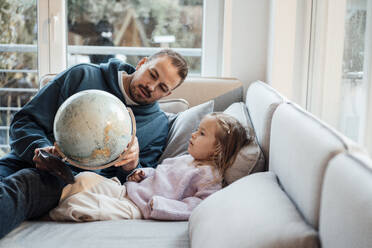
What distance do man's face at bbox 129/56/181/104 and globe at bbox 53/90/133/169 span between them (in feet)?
1.64

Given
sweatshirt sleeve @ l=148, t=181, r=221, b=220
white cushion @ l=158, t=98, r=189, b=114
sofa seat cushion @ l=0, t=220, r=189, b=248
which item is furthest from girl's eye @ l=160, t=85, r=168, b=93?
sofa seat cushion @ l=0, t=220, r=189, b=248

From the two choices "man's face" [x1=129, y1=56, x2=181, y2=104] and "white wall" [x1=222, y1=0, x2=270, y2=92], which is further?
"white wall" [x1=222, y1=0, x2=270, y2=92]

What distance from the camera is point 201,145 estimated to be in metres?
1.83

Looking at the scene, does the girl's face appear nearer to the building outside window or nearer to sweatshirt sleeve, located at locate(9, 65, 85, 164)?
sweatshirt sleeve, located at locate(9, 65, 85, 164)

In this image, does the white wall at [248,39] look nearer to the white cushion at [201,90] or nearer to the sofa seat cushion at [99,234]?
the white cushion at [201,90]

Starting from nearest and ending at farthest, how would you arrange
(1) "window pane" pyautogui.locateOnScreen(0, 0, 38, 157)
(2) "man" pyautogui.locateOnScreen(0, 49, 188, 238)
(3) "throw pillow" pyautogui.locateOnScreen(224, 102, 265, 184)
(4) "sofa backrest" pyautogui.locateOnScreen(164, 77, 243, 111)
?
(2) "man" pyautogui.locateOnScreen(0, 49, 188, 238)
(3) "throw pillow" pyautogui.locateOnScreen(224, 102, 265, 184)
(4) "sofa backrest" pyautogui.locateOnScreen(164, 77, 243, 111)
(1) "window pane" pyautogui.locateOnScreen(0, 0, 38, 157)

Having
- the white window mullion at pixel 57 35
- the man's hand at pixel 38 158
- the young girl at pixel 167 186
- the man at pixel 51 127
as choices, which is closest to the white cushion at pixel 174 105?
the man at pixel 51 127

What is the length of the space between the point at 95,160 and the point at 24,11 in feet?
7.03

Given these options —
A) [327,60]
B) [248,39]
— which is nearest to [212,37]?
[248,39]

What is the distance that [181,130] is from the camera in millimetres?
2098

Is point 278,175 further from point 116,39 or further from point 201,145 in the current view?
point 116,39

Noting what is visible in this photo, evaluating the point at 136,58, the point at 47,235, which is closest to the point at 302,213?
the point at 47,235

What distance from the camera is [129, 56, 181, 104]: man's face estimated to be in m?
1.96

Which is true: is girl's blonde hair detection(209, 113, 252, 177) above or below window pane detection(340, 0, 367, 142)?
below
